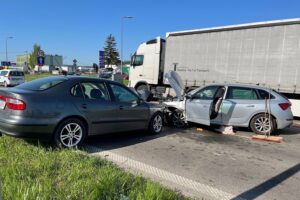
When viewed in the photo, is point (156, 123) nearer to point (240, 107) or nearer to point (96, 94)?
point (96, 94)

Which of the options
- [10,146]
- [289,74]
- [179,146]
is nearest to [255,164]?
[179,146]

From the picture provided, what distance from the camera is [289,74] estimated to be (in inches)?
464

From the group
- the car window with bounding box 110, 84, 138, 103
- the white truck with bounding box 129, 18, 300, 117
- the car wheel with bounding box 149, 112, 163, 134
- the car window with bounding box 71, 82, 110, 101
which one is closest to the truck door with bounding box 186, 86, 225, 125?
the car wheel with bounding box 149, 112, 163, 134

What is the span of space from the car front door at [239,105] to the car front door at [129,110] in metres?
2.59

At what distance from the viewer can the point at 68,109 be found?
588 cm

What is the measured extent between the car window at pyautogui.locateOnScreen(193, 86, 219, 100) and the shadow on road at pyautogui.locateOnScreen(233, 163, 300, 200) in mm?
3741

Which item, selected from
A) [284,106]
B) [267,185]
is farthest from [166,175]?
[284,106]

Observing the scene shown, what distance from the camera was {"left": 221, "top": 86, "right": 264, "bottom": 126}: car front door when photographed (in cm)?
884

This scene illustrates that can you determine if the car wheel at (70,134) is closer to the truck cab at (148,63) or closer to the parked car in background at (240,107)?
the parked car in background at (240,107)

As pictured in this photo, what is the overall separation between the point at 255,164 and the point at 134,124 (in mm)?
2960

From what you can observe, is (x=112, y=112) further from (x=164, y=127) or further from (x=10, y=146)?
(x=164, y=127)

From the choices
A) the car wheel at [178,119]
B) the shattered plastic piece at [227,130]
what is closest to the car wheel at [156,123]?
the car wheel at [178,119]

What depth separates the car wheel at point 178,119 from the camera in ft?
30.8

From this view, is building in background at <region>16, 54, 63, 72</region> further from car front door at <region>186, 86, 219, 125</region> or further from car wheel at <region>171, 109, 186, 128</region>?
car front door at <region>186, 86, 219, 125</region>
